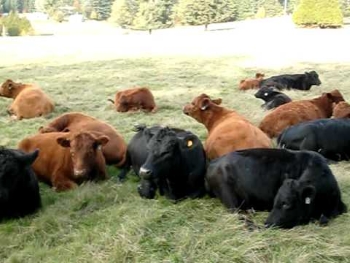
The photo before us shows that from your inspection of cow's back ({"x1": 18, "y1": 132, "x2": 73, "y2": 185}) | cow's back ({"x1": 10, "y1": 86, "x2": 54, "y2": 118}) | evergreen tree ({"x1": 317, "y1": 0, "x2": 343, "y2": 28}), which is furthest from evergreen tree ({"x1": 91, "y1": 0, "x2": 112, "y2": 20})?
cow's back ({"x1": 18, "y1": 132, "x2": 73, "y2": 185})

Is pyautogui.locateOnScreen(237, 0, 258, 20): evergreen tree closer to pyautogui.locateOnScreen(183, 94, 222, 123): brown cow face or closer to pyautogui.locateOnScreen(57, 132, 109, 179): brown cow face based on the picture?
pyautogui.locateOnScreen(183, 94, 222, 123): brown cow face

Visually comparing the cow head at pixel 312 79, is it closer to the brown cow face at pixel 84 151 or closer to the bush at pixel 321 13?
the brown cow face at pixel 84 151

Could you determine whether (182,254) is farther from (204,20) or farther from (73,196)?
(204,20)

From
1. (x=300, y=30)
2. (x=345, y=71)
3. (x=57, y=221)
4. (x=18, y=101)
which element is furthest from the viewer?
(x=300, y=30)

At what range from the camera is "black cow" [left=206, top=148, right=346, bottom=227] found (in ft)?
15.5

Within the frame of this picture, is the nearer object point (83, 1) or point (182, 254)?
point (182, 254)

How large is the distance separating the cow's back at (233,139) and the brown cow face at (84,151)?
53.4 inches

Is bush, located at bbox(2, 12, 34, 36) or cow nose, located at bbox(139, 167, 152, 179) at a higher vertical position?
cow nose, located at bbox(139, 167, 152, 179)

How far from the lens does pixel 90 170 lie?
607cm

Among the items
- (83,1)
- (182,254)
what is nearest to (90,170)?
(182,254)

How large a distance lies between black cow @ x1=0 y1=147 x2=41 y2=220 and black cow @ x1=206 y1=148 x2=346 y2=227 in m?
1.81

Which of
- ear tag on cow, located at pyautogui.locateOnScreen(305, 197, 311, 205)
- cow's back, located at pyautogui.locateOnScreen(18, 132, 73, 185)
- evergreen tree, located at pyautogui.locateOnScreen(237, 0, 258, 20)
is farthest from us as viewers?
evergreen tree, located at pyautogui.locateOnScreen(237, 0, 258, 20)

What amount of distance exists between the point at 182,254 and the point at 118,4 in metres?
60.0

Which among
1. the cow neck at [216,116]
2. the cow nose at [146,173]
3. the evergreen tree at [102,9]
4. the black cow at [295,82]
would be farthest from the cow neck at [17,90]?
the evergreen tree at [102,9]
